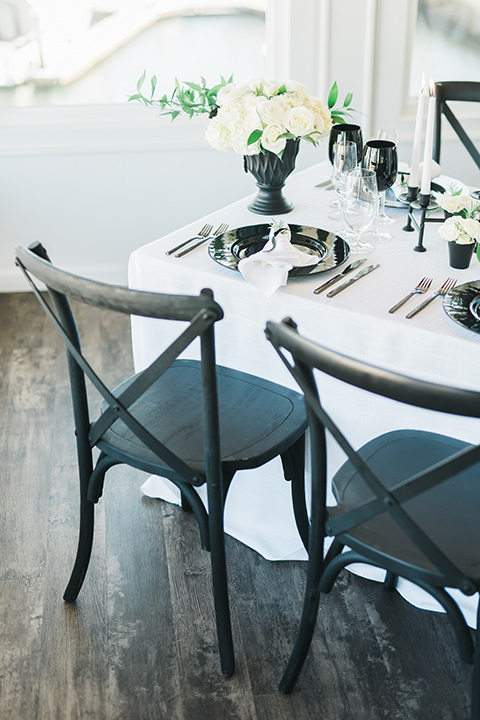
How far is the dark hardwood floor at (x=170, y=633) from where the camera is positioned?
152 cm

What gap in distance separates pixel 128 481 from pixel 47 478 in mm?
245

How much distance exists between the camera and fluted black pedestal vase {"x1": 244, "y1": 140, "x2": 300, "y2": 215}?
186cm

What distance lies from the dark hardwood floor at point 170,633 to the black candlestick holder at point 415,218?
0.84 meters

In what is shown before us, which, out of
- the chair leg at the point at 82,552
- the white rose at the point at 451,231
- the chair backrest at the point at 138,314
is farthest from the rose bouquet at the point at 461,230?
the chair leg at the point at 82,552

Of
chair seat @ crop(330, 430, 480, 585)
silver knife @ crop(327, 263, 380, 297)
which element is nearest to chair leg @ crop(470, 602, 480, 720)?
chair seat @ crop(330, 430, 480, 585)

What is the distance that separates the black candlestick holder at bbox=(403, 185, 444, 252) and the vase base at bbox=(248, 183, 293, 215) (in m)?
0.33

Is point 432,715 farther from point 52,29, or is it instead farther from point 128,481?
point 52,29

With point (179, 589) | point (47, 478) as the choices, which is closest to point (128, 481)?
point (47, 478)

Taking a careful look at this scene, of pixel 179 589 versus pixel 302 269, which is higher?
pixel 302 269

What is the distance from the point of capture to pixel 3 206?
3.22 m

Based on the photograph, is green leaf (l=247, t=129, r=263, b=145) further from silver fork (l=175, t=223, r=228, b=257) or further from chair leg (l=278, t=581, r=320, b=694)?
chair leg (l=278, t=581, r=320, b=694)

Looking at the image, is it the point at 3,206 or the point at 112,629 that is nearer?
the point at 112,629

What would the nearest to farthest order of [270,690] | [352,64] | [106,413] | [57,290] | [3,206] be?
1. [57,290]
2. [106,413]
3. [270,690]
4. [352,64]
5. [3,206]

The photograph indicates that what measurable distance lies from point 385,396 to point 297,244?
0.86m
